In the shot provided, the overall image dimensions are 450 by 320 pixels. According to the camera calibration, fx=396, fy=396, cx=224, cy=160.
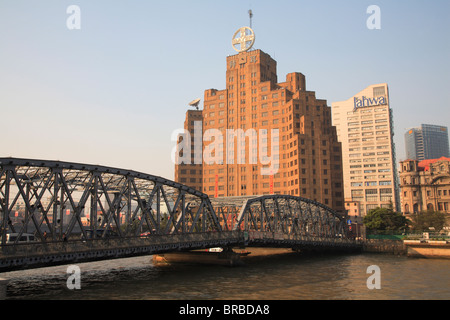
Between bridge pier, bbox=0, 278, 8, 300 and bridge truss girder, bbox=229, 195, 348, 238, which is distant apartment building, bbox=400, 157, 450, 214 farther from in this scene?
bridge pier, bbox=0, 278, 8, 300

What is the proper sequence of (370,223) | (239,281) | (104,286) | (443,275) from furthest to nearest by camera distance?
(370,223)
(443,275)
(239,281)
(104,286)

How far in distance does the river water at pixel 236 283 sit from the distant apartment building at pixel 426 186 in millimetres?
81767

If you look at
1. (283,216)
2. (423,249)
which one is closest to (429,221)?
(423,249)

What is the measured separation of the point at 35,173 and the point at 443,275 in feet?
167

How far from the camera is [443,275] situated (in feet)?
169

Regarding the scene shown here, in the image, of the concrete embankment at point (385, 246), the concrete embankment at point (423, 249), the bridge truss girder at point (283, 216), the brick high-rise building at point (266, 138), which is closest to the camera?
the bridge truss girder at point (283, 216)

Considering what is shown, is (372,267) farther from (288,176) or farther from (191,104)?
(191,104)

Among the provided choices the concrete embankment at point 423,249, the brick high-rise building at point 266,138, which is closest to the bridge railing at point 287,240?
the concrete embankment at point 423,249

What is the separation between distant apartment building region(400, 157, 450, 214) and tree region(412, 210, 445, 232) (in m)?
29.2

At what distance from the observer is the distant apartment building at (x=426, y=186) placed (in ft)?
438

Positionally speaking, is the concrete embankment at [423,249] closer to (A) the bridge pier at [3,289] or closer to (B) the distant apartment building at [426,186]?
(B) the distant apartment building at [426,186]

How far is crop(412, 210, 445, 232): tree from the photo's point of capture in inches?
3967

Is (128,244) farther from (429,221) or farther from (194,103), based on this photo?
(194,103)
